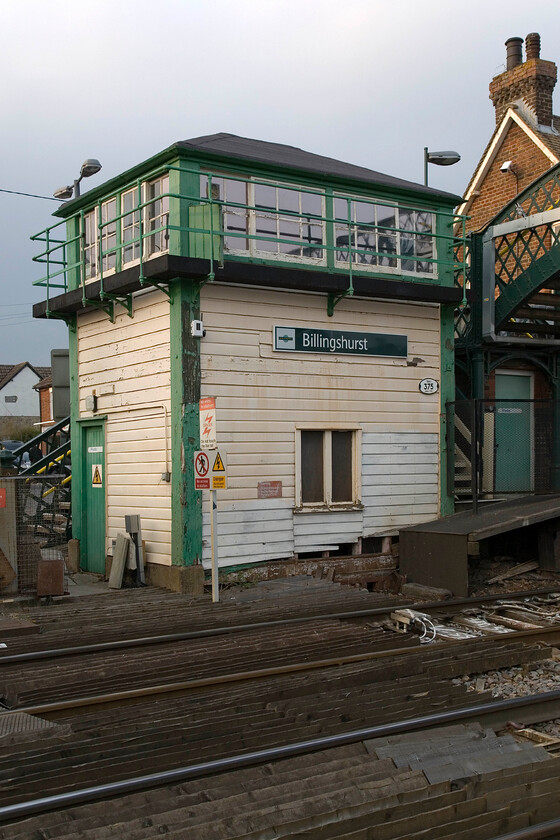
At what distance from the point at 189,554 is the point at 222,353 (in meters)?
3.00

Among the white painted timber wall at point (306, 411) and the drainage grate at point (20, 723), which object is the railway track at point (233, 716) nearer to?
the drainage grate at point (20, 723)

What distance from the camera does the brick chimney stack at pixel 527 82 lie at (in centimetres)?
2178

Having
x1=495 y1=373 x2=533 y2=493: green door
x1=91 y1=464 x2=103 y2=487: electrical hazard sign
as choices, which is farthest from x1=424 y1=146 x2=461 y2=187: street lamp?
x1=91 y1=464 x2=103 y2=487: electrical hazard sign

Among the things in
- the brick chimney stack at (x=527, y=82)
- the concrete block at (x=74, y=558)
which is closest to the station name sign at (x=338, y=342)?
the concrete block at (x=74, y=558)

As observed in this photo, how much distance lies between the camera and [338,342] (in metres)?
14.1

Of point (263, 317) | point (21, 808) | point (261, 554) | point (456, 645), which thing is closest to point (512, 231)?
point (263, 317)

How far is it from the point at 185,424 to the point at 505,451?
6.91 metres

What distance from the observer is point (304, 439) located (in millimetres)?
13906

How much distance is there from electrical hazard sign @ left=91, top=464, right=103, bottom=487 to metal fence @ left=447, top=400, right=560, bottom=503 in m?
6.02

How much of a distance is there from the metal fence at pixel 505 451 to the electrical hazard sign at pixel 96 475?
602 centimetres

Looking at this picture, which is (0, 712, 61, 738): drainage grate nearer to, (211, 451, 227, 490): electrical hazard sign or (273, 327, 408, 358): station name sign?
(211, 451, 227, 490): electrical hazard sign

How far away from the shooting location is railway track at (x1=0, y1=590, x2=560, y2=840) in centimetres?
475

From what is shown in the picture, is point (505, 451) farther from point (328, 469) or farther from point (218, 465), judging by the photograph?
point (218, 465)

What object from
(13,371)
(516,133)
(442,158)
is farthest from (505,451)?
(13,371)
